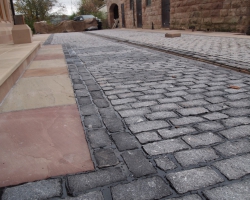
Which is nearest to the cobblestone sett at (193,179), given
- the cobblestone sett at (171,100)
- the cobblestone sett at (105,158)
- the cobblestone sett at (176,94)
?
the cobblestone sett at (105,158)

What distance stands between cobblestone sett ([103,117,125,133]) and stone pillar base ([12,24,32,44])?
5.56 metres

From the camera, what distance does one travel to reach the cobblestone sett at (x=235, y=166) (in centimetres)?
139

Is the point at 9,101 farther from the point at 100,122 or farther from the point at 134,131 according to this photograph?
the point at 134,131

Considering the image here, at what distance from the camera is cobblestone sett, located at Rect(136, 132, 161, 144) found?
1.80m

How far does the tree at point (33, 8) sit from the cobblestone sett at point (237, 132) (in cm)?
2481

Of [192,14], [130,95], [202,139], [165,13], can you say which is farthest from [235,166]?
[165,13]

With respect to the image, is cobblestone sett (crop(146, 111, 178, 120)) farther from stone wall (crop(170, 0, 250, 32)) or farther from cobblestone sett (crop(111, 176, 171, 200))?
stone wall (crop(170, 0, 250, 32))

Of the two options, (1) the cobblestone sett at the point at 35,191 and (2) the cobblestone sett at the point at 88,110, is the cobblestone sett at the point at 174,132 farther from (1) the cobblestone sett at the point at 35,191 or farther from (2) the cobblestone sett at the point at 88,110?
(1) the cobblestone sett at the point at 35,191

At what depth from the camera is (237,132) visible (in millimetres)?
1858

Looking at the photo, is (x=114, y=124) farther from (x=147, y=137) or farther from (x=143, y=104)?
(x=143, y=104)

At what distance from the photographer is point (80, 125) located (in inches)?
81.1

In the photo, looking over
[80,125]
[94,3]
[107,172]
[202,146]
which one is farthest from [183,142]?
[94,3]

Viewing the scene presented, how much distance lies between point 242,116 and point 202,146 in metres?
0.68

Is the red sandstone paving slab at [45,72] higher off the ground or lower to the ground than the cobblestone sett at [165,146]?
higher
